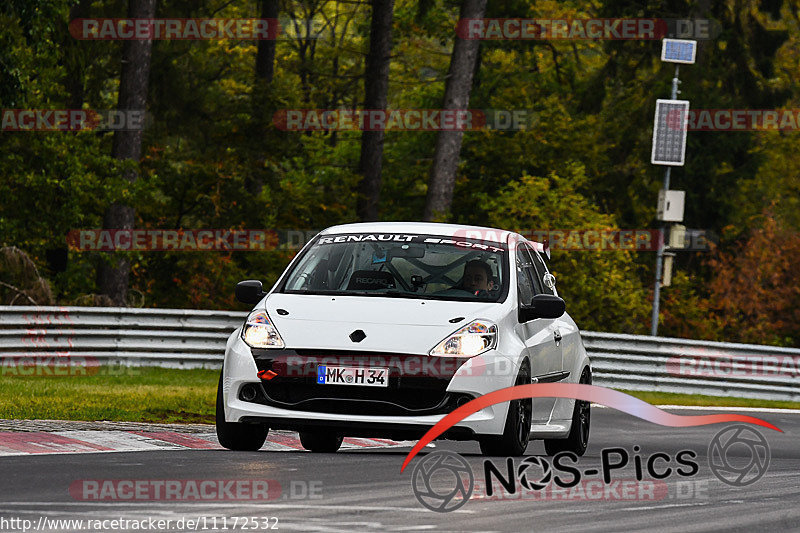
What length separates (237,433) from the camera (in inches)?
463

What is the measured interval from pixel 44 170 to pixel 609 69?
22.6 metres

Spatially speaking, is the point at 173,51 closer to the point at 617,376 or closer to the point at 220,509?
the point at 617,376

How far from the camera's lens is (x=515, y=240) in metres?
12.9

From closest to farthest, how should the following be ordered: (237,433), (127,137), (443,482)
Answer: (443,482), (237,433), (127,137)

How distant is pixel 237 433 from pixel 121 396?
268 inches

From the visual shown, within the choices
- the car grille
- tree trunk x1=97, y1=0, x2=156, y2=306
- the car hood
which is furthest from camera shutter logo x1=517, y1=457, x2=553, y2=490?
tree trunk x1=97, y1=0, x2=156, y2=306

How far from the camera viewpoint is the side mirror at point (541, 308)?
1180 cm

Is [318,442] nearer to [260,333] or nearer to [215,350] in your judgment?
[260,333]

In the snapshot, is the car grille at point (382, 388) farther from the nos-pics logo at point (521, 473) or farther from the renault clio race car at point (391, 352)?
the nos-pics logo at point (521, 473)

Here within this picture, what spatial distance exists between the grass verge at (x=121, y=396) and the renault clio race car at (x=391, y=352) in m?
4.09

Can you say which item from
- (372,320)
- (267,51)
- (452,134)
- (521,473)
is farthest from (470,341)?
(267,51)

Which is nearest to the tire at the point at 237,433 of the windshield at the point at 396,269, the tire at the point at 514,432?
the windshield at the point at 396,269

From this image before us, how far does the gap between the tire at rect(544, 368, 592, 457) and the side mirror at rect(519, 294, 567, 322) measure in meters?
1.41

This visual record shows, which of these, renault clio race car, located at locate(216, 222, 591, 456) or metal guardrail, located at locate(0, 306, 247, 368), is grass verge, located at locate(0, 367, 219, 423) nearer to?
metal guardrail, located at locate(0, 306, 247, 368)
